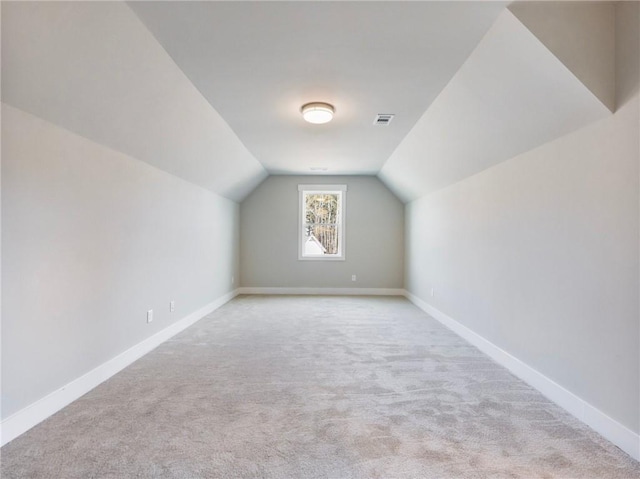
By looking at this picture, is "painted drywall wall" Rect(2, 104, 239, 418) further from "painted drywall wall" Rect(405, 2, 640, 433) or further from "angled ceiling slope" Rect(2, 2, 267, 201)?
"painted drywall wall" Rect(405, 2, 640, 433)

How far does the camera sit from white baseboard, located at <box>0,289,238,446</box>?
1827mm

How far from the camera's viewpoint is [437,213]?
4.93 meters

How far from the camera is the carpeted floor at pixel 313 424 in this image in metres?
1.64

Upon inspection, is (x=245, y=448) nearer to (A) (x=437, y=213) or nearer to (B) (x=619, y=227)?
(B) (x=619, y=227)

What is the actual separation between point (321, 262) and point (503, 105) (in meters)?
4.73

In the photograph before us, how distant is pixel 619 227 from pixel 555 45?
108 cm

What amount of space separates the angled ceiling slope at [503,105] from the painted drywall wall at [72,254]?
280cm

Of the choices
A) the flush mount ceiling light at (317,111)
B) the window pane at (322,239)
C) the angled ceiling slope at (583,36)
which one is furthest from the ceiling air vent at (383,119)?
the window pane at (322,239)

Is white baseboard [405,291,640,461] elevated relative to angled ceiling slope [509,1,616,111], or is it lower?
lower

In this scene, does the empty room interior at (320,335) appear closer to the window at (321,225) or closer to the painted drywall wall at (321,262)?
the painted drywall wall at (321,262)

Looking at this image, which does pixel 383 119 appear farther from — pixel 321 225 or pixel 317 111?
pixel 321 225

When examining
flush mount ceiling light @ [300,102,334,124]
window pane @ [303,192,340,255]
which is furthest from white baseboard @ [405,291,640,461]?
window pane @ [303,192,340,255]

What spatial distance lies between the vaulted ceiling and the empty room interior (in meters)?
0.01

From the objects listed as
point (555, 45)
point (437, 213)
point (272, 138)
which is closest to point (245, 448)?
point (555, 45)
